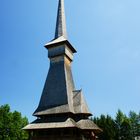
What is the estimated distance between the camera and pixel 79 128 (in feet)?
84.6

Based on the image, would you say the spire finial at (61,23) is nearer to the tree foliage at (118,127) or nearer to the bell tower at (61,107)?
the bell tower at (61,107)

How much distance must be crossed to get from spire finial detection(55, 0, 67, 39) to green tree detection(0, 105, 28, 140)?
20143mm

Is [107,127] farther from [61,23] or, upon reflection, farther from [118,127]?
[61,23]

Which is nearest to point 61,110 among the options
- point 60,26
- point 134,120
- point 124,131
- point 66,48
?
point 66,48

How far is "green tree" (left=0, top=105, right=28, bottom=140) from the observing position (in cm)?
4568

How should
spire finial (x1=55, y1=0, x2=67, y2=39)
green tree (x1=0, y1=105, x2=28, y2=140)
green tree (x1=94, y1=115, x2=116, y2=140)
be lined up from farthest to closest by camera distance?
green tree (x1=94, y1=115, x2=116, y2=140)
green tree (x1=0, y1=105, x2=28, y2=140)
spire finial (x1=55, y1=0, x2=67, y2=39)

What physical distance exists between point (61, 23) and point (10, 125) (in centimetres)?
2198

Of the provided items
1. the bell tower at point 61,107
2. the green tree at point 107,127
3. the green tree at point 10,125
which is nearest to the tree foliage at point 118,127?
the green tree at point 107,127

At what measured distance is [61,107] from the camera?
2808cm

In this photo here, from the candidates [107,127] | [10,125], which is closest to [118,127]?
[107,127]

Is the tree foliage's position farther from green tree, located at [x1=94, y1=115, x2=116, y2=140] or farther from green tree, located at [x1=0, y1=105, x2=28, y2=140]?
green tree, located at [x1=0, y1=105, x2=28, y2=140]

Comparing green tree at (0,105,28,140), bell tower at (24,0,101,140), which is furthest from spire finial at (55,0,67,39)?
green tree at (0,105,28,140)

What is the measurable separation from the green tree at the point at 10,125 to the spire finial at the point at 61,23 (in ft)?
66.1

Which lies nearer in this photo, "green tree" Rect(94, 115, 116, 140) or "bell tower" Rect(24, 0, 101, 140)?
"bell tower" Rect(24, 0, 101, 140)
